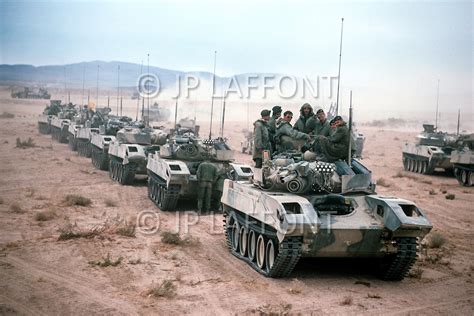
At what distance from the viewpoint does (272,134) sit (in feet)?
46.4

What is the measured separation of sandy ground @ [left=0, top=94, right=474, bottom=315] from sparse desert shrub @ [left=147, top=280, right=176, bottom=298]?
0.16ft

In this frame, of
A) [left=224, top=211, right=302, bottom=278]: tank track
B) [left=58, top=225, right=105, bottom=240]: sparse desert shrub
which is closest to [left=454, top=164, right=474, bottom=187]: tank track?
[left=224, top=211, right=302, bottom=278]: tank track

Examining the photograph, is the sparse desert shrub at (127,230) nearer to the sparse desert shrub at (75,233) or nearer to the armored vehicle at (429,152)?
the sparse desert shrub at (75,233)

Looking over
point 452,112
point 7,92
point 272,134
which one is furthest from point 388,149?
point 7,92

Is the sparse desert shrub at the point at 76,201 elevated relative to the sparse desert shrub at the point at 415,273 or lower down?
elevated

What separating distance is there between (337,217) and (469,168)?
1697cm

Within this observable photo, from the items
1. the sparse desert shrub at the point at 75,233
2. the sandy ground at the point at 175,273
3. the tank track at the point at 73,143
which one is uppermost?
the tank track at the point at 73,143

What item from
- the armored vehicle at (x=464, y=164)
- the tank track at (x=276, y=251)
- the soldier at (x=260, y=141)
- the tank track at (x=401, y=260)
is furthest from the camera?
the armored vehicle at (x=464, y=164)

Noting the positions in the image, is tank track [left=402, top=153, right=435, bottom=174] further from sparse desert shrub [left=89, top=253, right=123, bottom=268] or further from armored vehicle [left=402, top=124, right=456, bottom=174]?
sparse desert shrub [left=89, top=253, right=123, bottom=268]

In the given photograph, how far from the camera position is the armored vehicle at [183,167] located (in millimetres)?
18141

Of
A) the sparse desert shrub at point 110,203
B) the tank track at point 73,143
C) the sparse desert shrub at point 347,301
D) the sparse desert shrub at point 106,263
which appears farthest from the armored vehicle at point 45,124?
the sparse desert shrub at point 347,301

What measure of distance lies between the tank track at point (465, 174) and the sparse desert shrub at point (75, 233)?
16964 mm

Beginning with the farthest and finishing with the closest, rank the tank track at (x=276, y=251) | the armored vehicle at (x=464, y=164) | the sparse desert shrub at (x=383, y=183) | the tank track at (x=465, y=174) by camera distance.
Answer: the tank track at (x=465, y=174) < the armored vehicle at (x=464, y=164) < the sparse desert shrub at (x=383, y=183) < the tank track at (x=276, y=251)

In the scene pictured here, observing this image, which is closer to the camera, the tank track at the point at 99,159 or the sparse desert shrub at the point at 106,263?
the sparse desert shrub at the point at 106,263
